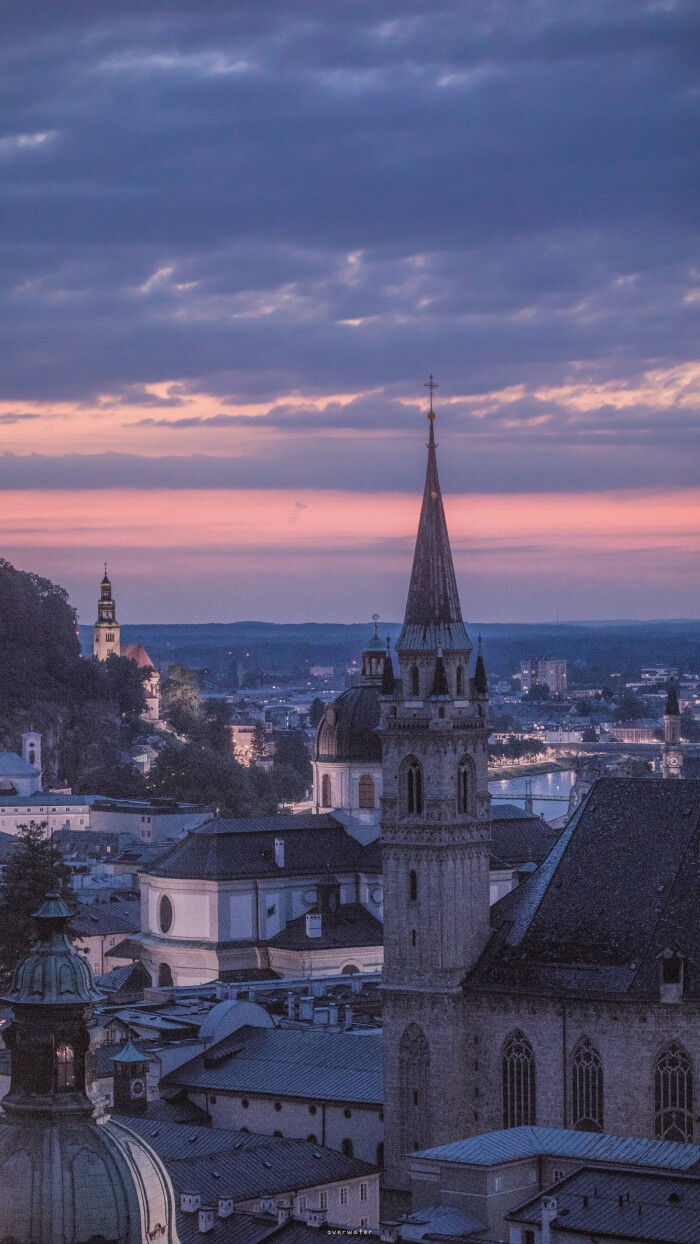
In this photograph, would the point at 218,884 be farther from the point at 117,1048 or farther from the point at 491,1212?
the point at 491,1212

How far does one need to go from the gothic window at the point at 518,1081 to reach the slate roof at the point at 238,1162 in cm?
316

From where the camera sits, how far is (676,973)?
184 ft

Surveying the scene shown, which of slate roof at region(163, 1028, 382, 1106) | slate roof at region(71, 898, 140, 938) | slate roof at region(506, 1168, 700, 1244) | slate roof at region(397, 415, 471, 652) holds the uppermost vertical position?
slate roof at region(397, 415, 471, 652)

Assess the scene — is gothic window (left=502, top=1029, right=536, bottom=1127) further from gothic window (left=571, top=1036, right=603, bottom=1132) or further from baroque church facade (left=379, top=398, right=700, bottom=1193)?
gothic window (left=571, top=1036, right=603, bottom=1132)

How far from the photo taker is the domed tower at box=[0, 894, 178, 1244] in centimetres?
2719

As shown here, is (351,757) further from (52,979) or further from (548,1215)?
(52,979)

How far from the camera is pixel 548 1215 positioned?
4647cm

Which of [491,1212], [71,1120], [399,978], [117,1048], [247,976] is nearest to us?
[71,1120]

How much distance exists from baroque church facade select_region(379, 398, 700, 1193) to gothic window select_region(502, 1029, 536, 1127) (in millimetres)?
40

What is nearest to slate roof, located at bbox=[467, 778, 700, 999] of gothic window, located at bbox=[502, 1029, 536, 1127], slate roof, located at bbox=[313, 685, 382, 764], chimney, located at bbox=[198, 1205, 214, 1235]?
gothic window, located at bbox=[502, 1029, 536, 1127]

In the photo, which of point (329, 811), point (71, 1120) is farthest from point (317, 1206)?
point (329, 811)

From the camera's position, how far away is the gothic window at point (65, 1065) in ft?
92.7

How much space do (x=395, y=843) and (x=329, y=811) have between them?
115 feet

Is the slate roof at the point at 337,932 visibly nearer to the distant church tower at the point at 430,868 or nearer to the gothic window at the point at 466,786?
the gothic window at the point at 466,786
